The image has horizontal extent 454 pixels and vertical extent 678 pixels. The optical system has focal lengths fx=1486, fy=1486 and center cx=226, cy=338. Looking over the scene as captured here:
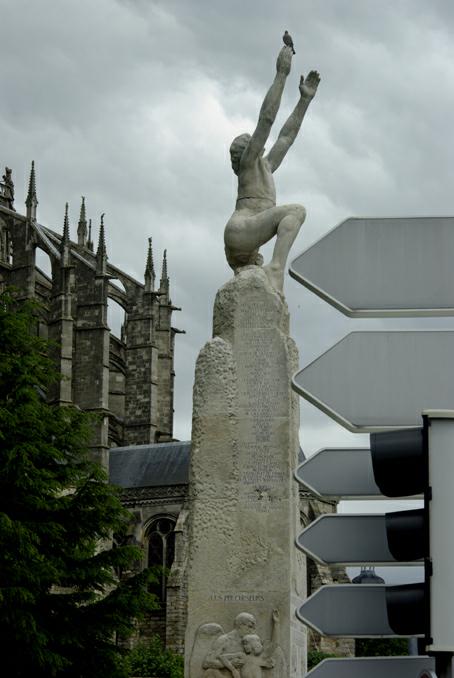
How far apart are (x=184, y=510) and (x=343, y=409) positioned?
4429 centimetres

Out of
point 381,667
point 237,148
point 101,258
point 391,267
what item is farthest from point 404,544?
point 101,258

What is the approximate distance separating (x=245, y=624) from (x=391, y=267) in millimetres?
6508

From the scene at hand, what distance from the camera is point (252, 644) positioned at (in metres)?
10.2

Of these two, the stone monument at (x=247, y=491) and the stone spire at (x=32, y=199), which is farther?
the stone spire at (x=32, y=199)

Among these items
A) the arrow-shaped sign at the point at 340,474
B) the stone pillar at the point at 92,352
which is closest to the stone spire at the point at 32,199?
the stone pillar at the point at 92,352

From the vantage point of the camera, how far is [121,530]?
79.8 ft

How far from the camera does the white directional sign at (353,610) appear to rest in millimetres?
4094

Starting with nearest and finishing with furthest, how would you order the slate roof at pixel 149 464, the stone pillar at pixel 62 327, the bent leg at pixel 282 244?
1. the bent leg at pixel 282 244
2. the stone pillar at pixel 62 327
3. the slate roof at pixel 149 464

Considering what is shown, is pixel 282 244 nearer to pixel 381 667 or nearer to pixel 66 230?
pixel 381 667

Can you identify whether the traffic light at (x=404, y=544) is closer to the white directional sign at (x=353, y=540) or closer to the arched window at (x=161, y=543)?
the white directional sign at (x=353, y=540)

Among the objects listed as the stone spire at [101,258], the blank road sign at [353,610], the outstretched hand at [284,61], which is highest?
the stone spire at [101,258]

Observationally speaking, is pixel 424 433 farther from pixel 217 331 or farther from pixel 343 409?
pixel 217 331

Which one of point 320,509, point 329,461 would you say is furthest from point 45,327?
point 329,461

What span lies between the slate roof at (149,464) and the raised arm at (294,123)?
37963 mm
